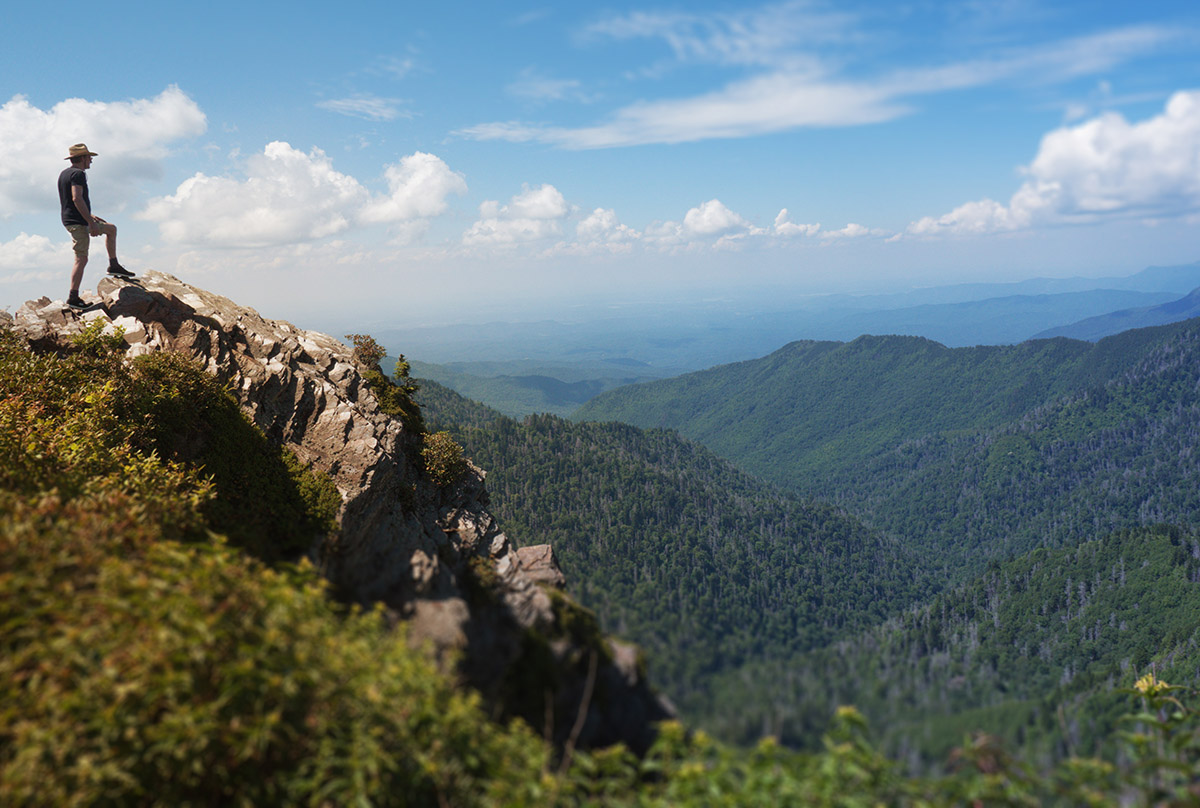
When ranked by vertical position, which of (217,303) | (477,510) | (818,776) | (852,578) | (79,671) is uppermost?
(217,303)

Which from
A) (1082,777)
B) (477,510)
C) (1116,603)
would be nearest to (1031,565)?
(1116,603)

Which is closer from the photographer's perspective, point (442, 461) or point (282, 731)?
point (282, 731)

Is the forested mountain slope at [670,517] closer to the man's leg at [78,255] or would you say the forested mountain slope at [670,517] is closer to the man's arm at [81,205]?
the man's leg at [78,255]

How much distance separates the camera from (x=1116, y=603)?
11938 centimetres

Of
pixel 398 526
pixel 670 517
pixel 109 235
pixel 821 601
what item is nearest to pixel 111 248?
pixel 109 235

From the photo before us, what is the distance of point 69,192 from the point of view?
13.2 m

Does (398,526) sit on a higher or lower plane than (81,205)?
lower

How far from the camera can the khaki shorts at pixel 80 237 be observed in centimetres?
1378

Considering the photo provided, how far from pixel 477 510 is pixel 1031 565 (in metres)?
160

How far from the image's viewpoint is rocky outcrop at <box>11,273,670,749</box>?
564 cm

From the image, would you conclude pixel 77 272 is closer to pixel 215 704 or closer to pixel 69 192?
pixel 69 192

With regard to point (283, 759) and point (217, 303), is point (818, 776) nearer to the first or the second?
point (283, 759)

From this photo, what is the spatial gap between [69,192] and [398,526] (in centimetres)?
1045

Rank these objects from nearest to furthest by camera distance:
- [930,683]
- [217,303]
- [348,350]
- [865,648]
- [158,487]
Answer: [930,683] → [865,648] → [158,487] → [217,303] → [348,350]
